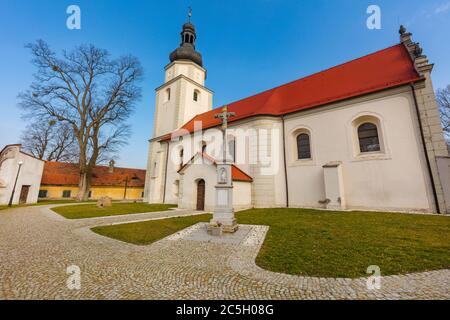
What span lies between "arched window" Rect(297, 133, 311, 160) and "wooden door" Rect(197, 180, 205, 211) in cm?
699

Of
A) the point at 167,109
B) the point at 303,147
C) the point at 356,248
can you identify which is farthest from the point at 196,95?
the point at 356,248

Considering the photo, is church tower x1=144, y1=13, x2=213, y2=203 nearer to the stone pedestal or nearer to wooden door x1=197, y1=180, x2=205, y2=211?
wooden door x1=197, y1=180, x2=205, y2=211

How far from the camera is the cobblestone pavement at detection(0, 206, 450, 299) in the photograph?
2697 mm

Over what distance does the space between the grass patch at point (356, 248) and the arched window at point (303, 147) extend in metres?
6.46

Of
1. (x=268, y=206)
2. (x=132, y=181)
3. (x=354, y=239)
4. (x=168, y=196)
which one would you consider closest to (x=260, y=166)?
(x=268, y=206)

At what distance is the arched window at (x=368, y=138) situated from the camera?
35.6ft

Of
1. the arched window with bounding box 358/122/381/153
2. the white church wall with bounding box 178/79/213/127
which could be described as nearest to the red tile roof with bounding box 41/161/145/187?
the white church wall with bounding box 178/79/213/127

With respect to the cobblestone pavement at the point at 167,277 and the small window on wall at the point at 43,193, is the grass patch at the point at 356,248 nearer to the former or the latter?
the cobblestone pavement at the point at 167,277

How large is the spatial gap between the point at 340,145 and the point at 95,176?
32803 mm

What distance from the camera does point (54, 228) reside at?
717 centimetres

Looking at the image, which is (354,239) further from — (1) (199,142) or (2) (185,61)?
(2) (185,61)

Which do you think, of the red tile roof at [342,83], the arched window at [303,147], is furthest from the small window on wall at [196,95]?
the arched window at [303,147]

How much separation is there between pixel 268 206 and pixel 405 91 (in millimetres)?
9814

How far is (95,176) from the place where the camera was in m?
29.9
